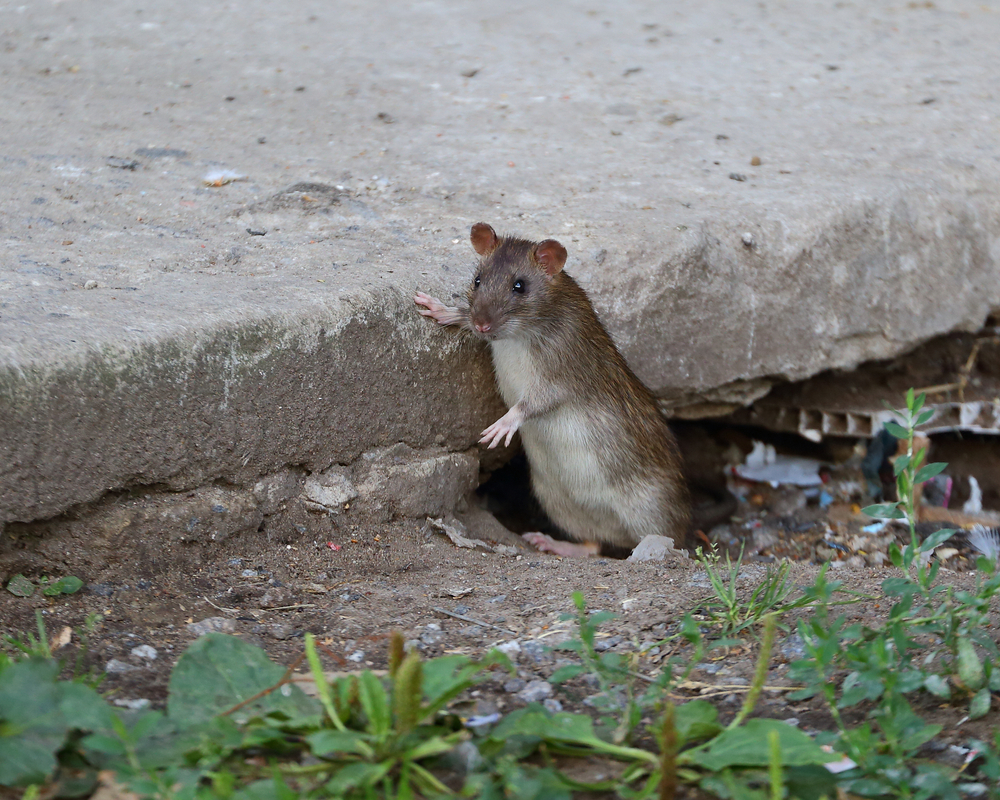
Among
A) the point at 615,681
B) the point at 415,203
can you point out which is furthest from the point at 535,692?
the point at 415,203

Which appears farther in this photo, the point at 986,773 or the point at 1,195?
the point at 1,195

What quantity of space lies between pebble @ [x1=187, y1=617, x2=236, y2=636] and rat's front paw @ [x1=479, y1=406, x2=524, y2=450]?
133cm

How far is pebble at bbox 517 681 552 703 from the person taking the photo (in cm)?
240

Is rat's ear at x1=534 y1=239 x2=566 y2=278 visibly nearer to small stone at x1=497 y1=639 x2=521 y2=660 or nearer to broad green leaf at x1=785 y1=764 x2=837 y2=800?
small stone at x1=497 y1=639 x2=521 y2=660

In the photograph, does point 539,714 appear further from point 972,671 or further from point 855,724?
point 972,671

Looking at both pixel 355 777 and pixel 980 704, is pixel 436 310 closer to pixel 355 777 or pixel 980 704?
pixel 355 777

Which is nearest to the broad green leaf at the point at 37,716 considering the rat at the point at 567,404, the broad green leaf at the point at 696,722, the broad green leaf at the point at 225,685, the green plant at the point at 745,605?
the broad green leaf at the point at 225,685

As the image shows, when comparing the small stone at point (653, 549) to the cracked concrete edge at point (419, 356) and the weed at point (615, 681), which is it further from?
the weed at point (615, 681)

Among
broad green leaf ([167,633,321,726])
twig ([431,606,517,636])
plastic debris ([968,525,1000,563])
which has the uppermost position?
broad green leaf ([167,633,321,726])

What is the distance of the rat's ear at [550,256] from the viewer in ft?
12.4

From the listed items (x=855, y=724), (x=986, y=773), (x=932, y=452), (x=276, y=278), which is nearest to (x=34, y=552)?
(x=276, y=278)

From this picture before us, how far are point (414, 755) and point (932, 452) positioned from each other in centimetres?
455

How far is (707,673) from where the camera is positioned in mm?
2584

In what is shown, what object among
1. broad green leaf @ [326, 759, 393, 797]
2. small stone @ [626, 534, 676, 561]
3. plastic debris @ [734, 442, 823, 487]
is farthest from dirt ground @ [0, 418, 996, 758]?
plastic debris @ [734, 442, 823, 487]
